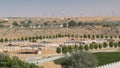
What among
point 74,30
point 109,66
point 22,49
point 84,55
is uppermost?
point 84,55

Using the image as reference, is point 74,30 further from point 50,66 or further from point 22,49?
point 50,66

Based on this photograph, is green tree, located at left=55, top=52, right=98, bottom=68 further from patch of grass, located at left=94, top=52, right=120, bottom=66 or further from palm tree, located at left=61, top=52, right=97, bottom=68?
patch of grass, located at left=94, top=52, right=120, bottom=66

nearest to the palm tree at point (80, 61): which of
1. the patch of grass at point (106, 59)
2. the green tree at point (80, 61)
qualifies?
the green tree at point (80, 61)

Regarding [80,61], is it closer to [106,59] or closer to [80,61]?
[80,61]

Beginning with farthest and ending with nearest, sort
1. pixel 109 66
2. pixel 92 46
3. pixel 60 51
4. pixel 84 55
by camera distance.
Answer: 1. pixel 92 46
2. pixel 60 51
3. pixel 109 66
4. pixel 84 55

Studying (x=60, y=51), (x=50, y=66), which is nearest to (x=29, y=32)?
(x=60, y=51)

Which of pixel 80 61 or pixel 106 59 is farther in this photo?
pixel 106 59

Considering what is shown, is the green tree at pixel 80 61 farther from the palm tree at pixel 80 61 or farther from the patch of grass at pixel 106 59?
the patch of grass at pixel 106 59

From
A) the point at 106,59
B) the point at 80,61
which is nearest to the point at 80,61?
the point at 80,61
